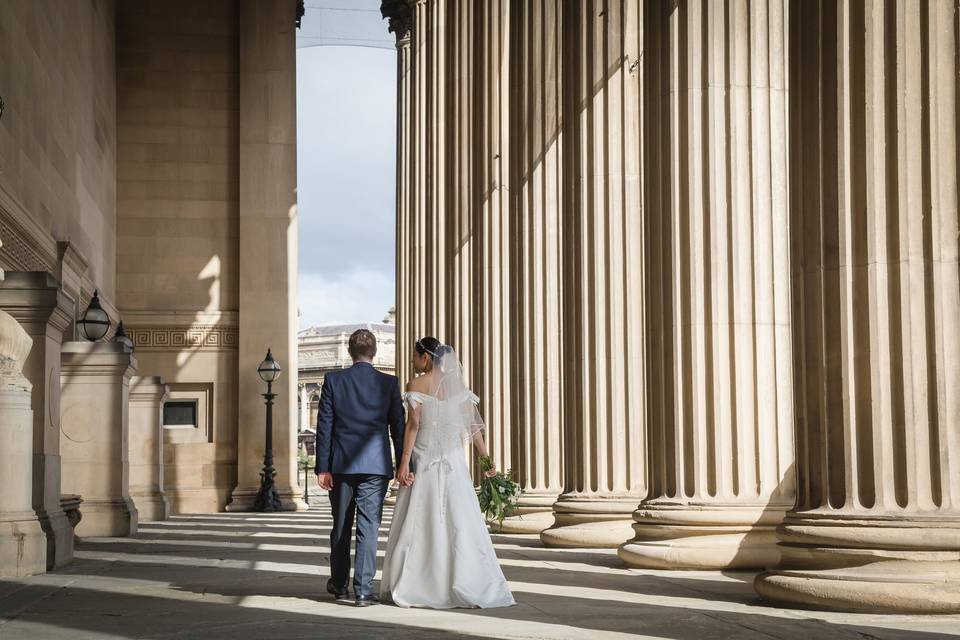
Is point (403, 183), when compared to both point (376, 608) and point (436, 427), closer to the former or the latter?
point (436, 427)

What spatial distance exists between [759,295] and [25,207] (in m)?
15.9

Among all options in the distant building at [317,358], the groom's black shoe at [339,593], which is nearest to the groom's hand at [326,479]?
the groom's black shoe at [339,593]

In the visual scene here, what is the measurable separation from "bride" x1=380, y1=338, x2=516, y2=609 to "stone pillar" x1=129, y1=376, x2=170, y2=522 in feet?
64.6

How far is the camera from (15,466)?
14805mm

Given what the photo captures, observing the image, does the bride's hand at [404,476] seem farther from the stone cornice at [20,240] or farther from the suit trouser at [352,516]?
the stone cornice at [20,240]

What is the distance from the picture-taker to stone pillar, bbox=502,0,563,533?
21.8 metres

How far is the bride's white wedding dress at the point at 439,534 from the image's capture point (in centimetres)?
1111

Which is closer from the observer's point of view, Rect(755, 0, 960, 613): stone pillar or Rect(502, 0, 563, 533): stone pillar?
Rect(755, 0, 960, 613): stone pillar

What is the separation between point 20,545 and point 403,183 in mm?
26881

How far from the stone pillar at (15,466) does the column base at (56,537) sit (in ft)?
1.81

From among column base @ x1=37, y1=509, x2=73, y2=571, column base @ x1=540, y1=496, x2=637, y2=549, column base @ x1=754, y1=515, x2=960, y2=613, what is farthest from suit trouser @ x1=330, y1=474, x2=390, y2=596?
column base @ x1=540, y1=496, x2=637, y2=549

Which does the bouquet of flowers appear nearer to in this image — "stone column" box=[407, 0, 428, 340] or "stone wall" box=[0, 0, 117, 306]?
"stone wall" box=[0, 0, 117, 306]

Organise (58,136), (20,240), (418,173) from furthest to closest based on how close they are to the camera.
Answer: (418,173)
(58,136)
(20,240)

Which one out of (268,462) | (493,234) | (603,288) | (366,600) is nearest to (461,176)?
(493,234)
